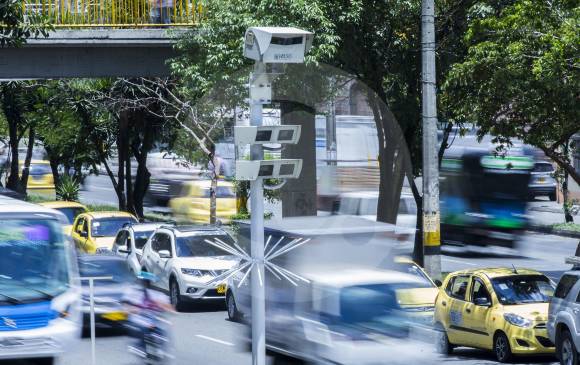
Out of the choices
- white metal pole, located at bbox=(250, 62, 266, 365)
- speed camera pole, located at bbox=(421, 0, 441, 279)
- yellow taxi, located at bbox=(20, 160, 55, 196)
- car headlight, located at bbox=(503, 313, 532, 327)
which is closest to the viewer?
white metal pole, located at bbox=(250, 62, 266, 365)

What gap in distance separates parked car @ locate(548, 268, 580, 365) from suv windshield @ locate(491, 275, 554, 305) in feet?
3.81

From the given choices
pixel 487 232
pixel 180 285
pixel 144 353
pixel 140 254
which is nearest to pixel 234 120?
pixel 487 232

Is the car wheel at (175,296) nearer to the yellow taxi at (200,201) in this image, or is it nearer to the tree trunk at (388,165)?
the yellow taxi at (200,201)

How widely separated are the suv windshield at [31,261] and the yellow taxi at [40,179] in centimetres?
3493

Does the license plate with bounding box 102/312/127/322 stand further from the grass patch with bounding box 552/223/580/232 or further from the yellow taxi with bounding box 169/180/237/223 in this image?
the grass patch with bounding box 552/223/580/232

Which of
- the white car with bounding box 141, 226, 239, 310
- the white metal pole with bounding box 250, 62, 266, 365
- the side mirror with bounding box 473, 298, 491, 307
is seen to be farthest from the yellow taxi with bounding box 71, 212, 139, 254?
the white metal pole with bounding box 250, 62, 266, 365

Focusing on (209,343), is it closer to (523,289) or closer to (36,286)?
(36,286)

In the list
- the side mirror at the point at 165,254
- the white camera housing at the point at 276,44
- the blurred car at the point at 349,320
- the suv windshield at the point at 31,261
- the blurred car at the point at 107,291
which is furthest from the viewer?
the side mirror at the point at 165,254

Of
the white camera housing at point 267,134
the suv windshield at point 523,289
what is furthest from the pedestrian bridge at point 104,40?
the white camera housing at point 267,134

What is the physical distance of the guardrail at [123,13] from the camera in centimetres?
2261

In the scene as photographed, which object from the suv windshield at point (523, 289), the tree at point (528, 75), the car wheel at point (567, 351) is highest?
the tree at point (528, 75)

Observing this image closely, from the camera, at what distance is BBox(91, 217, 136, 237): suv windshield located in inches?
1027

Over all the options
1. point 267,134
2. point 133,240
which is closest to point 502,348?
A: point 267,134

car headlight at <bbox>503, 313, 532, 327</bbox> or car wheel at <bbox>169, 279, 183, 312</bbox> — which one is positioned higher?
car headlight at <bbox>503, 313, 532, 327</bbox>
